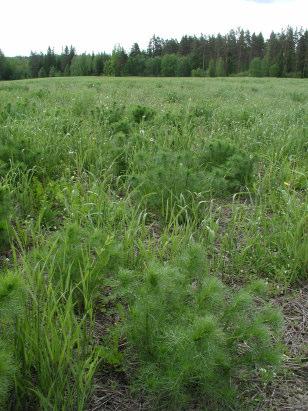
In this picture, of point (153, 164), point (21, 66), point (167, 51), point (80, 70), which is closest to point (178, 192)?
point (153, 164)

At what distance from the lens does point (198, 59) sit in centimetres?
6506

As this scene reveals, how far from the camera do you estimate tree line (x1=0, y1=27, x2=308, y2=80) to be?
190ft

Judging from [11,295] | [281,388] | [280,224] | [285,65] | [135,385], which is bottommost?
[281,388]

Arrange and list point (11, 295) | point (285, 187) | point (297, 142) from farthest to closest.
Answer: point (297, 142) < point (285, 187) < point (11, 295)

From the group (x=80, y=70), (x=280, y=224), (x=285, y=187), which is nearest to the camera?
(x=280, y=224)

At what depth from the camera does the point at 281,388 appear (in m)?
1.93

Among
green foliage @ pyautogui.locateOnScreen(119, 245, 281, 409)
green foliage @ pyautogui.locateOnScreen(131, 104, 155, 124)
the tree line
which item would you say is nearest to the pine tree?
the tree line

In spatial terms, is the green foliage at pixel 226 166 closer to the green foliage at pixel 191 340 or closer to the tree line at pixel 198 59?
the green foliage at pixel 191 340

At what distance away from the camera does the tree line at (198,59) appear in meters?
58.0

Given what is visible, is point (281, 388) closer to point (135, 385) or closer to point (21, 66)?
point (135, 385)

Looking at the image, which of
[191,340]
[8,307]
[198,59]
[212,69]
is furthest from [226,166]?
[198,59]

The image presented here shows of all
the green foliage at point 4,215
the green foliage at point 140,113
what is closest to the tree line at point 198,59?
the green foliage at point 140,113

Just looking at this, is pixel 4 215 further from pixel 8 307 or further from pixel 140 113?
pixel 140 113

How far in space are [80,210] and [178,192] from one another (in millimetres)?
866
